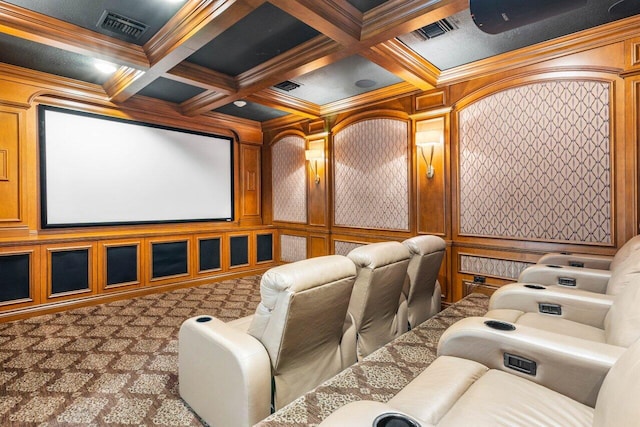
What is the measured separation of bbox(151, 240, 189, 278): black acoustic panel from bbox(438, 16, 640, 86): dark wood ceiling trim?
4068 millimetres

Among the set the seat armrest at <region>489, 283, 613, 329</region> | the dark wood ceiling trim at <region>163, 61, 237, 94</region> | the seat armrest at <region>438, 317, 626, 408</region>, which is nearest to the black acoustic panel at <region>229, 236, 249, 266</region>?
the dark wood ceiling trim at <region>163, 61, 237, 94</region>

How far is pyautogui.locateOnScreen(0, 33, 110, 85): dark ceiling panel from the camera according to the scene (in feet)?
10.1

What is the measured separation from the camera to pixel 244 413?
57.1 inches

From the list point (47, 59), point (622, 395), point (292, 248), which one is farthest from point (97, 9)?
point (292, 248)

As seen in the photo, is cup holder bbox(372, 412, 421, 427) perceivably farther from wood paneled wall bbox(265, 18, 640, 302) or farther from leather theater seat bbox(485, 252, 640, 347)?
wood paneled wall bbox(265, 18, 640, 302)

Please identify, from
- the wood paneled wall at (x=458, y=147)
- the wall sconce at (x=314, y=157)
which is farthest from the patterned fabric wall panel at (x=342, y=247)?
the wall sconce at (x=314, y=157)

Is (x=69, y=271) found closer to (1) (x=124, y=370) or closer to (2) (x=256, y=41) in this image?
(1) (x=124, y=370)

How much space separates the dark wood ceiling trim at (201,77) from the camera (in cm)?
342

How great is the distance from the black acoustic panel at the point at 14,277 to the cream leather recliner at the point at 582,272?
4.84 meters

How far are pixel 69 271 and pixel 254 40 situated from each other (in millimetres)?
Result: 3321

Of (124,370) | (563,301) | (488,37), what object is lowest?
(124,370)

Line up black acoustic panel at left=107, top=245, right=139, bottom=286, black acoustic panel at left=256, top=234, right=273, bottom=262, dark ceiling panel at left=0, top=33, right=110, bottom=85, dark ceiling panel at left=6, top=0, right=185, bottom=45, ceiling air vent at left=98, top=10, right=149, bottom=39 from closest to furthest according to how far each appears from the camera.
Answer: dark ceiling panel at left=6, top=0, right=185, bottom=45 → ceiling air vent at left=98, top=10, right=149, bottom=39 → dark ceiling panel at left=0, top=33, right=110, bottom=85 → black acoustic panel at left=107, top=245, right=139, bottom=286 → black acoustic panel at left=256, top=234, right=273, bottom=262

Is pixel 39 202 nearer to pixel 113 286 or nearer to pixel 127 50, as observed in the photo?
pixel 113 286

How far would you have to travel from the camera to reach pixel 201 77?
3600mm
